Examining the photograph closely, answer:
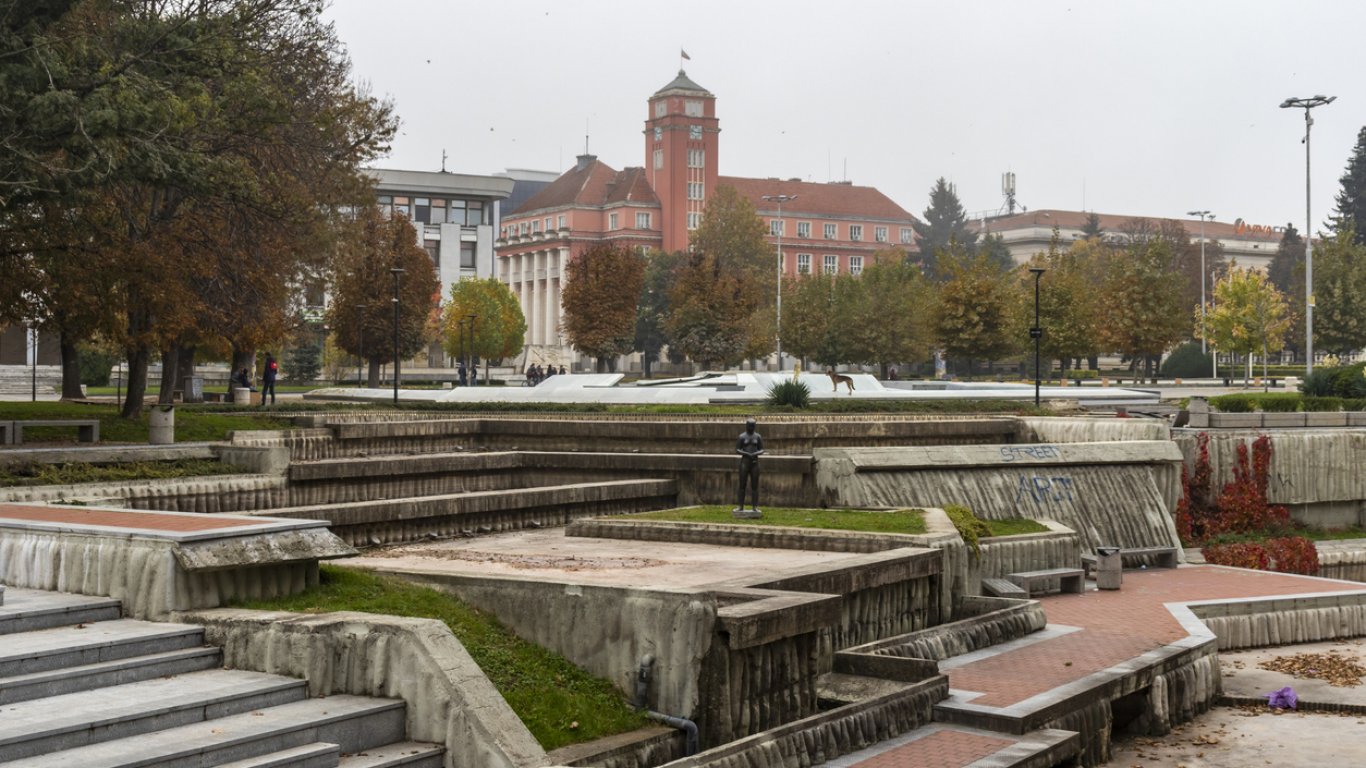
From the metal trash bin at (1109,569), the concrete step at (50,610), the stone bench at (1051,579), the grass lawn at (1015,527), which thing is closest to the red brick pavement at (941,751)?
the concrete step at (50,610)

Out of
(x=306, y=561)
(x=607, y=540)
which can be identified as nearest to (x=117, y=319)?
(x=607, y=540)

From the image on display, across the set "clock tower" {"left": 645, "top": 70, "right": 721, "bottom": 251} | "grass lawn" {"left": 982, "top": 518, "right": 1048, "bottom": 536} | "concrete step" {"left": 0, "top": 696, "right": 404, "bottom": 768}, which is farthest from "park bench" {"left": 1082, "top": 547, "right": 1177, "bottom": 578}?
"clock tower" {"left": 645, "top": 70, "right": 721, "bottom": 251}

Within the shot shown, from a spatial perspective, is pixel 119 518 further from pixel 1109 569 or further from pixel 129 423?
pixel 129 423

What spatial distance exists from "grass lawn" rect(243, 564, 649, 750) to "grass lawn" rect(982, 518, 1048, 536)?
11.2m

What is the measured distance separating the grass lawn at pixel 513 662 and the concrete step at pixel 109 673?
3.03 feet

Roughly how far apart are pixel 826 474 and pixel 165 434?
432 inches

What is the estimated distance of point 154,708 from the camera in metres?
9.86

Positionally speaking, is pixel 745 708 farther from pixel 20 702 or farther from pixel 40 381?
pixel 40 381

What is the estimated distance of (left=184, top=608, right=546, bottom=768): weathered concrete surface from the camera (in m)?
10.4

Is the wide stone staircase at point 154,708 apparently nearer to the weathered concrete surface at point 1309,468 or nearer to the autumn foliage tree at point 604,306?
the weathered concrete surface at point 1309,468

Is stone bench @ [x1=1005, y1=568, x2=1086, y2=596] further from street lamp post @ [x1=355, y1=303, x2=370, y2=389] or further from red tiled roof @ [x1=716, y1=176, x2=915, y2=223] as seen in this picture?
red tiled roof @ [x1=716, y1=176, x2=915, y2=223]

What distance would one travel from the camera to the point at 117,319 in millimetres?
25625

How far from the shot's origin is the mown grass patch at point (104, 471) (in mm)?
19922

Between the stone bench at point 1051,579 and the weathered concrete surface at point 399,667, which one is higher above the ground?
the weathered concrete surface at point 399,667
